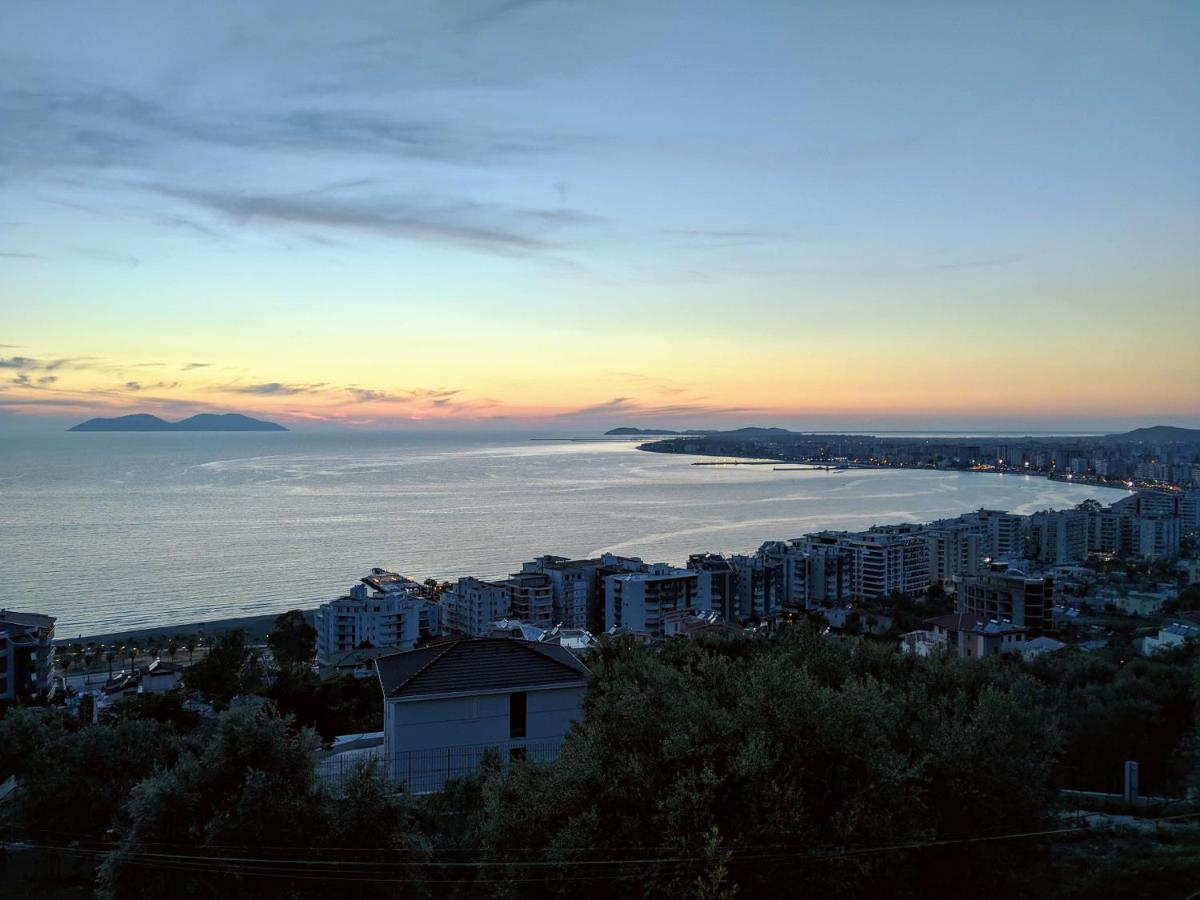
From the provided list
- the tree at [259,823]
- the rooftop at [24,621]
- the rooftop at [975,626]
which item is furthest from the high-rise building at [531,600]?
the tree at [259,823]

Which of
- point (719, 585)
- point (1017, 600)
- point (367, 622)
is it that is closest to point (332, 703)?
point (367, 622)

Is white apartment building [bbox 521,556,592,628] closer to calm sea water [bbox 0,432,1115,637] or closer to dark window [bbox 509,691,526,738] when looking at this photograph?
calm sea water [bbox 0,432,1115,637]

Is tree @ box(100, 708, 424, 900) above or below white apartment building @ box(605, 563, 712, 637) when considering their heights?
above

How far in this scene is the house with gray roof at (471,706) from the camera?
20.6 ft

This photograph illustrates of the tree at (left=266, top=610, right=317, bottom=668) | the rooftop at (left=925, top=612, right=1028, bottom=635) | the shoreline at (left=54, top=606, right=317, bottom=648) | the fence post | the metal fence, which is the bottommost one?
the shoreline at (left=54, top=606, right=317, bottom=648)

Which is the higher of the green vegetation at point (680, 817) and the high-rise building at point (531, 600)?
the green vegetation at point (680, 817)

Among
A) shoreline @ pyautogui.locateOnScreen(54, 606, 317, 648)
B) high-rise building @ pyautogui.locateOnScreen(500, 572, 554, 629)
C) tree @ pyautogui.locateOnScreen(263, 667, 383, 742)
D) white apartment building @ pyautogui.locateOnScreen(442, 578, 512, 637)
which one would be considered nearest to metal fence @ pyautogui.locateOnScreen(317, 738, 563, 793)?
tree @ pyautogui.locateOnScreen(263, 667, 383, 742)

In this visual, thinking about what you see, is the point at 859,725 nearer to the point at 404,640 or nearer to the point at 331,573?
the point at 404,640

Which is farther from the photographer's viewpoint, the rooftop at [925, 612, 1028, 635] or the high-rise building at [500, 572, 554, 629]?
the high-rise building at [500, 572, 554, 629]

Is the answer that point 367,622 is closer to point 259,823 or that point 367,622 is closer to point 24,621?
point 24,621

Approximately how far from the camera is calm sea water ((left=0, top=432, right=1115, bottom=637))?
92.4 feet

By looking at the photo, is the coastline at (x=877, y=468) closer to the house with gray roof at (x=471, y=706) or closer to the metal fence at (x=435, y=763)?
the house with gray roof at (x=471, y=706)

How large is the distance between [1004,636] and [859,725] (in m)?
15.9

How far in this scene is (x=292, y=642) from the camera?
20109mm
